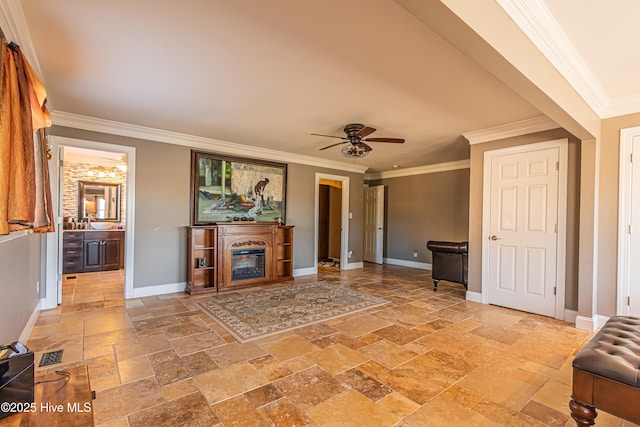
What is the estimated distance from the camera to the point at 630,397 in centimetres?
146

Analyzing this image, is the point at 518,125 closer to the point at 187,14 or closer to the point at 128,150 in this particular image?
the point at 187,14

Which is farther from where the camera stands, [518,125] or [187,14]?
[518,125]

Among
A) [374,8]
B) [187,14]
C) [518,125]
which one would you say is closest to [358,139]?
[518,125]

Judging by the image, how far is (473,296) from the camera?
174 inches

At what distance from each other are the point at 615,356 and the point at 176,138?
5254 millimetres

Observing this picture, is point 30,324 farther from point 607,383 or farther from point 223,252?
A: point 607,383

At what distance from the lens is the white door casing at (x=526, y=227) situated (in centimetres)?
368

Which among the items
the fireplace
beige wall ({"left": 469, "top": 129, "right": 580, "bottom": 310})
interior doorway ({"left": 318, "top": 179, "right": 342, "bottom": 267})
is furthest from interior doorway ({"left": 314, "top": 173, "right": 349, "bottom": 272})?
beige wall ({"left": 469, "top": 129, "right": 580, "bottom": 310})

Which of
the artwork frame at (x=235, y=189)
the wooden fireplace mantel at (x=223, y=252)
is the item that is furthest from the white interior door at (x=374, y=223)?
the wooden fireplace mantel at (x=223, y=252)

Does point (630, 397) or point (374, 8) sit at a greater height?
point (374, 8)

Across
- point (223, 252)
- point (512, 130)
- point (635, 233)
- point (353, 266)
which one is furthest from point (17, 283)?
point (635, 233)

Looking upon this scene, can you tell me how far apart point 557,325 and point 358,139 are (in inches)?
126

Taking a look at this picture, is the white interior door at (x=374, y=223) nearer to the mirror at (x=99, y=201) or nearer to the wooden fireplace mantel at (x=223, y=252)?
the wooden fireplace mantel at (x=223, y=252)

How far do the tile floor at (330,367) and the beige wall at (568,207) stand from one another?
0.55 m
